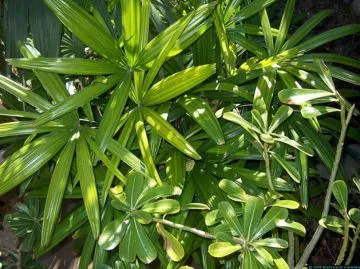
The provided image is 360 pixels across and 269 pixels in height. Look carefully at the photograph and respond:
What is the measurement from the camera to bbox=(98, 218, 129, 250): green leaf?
801 millimetres

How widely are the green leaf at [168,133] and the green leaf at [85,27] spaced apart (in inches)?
5.9

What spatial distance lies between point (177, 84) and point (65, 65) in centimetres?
25

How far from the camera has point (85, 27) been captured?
98 centimetres

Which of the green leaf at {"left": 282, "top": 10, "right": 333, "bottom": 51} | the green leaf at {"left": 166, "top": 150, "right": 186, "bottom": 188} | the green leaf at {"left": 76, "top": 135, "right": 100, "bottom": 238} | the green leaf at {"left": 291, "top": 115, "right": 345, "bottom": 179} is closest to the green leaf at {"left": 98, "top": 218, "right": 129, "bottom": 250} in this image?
the green leaf at {"left": 76, "top": 135, "right": 100, "bottom": 238}

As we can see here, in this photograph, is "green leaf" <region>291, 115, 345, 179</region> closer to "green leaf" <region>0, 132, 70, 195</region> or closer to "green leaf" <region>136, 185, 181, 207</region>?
"green leaf" <region>136, 185, 181, 207</region>

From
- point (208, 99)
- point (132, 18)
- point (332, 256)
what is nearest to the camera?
point (132, 18)

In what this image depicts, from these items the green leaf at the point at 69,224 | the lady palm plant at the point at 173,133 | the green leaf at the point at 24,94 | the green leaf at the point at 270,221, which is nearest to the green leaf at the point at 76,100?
the lady palm plant at the point at 173,133

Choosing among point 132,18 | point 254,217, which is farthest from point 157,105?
point 254,217

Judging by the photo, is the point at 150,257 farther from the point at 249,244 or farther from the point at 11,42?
the point at 11,42

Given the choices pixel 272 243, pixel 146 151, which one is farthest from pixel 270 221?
pixel 146 151

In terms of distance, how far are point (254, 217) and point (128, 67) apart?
0.48 meters

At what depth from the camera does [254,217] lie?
0.75 meters

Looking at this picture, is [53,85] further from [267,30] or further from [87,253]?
[267,30]

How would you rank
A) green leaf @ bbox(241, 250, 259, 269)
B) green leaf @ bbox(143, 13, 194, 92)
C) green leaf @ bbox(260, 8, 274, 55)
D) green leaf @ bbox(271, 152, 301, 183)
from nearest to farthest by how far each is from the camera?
1. green leaf @ bbox(241, 250, 259, 269)
2. green leaf @ bbox(271, 152, 301, 183)
3. green leaf @ bbox(143, 13, 194, 92)
4. green leaf @ bbox(260, 8, 274, 55)
